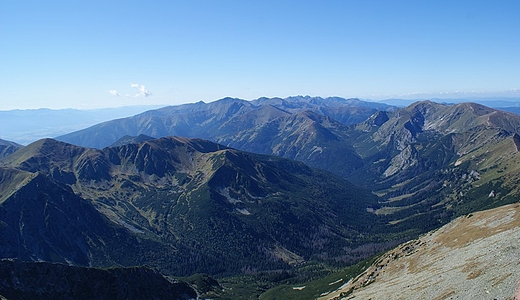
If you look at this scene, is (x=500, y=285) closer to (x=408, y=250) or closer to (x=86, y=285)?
(x=408, y=250)

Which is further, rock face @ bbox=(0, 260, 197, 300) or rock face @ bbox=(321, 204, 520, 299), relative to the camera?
rock face @ bbox=(0, 260, 197, 300)

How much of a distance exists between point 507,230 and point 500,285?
69100mm

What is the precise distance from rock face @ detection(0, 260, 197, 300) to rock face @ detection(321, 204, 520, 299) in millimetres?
100215

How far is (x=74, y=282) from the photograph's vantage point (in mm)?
163500

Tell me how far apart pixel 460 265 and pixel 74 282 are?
519ft

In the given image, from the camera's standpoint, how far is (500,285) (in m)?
83.4

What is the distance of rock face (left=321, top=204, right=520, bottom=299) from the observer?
90.8 meters

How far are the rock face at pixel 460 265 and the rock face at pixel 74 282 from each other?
100 metres

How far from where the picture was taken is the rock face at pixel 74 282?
147500mm

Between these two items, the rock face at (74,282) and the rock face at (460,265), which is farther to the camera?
the rock face at (74,282)

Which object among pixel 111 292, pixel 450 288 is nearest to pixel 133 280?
pixel 111 292

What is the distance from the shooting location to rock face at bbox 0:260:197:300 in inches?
5807

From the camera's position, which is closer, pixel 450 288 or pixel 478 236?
pixel 450 288

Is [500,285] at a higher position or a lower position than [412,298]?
higher
